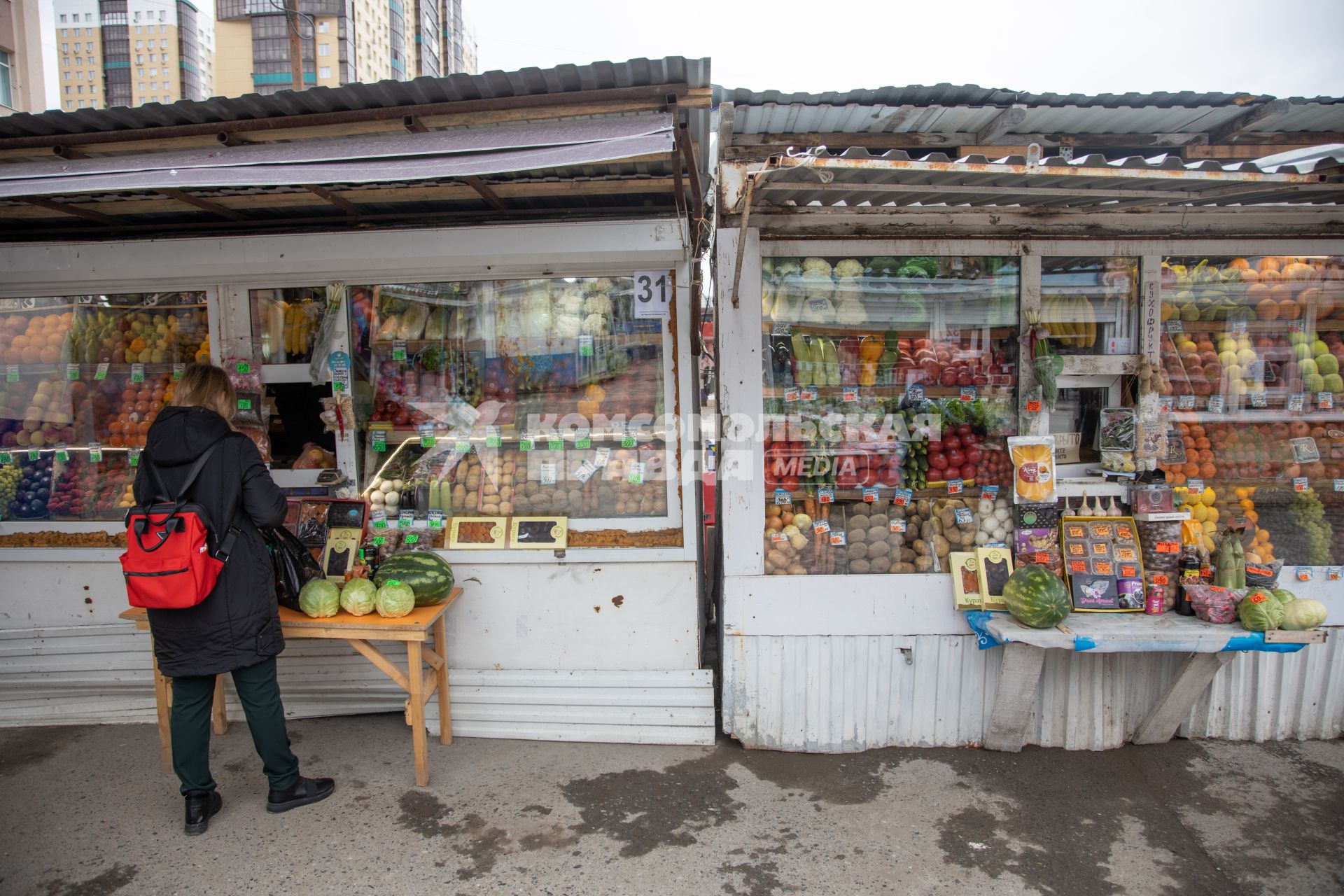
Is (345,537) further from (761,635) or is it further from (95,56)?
(95,56)

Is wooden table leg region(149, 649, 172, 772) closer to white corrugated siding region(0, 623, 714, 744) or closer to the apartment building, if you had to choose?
white corrugated siding region(0, 623, 714, 744)

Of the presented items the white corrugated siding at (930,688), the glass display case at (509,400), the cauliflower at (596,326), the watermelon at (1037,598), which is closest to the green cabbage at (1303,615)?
the white corrugated siding at (930,688)

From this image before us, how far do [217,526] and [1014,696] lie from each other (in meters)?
3.63

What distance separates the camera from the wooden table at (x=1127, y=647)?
10.3 ft

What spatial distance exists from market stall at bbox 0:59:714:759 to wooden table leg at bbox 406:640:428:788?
5 cm

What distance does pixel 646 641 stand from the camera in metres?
3.76

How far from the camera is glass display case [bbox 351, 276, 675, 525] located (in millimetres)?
3980

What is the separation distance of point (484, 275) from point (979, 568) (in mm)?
2994

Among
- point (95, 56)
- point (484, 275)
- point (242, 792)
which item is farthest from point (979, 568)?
point (95, 56)

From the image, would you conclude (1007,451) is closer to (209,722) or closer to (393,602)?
(393,602)

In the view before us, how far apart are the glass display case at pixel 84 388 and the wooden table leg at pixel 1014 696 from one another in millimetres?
4652

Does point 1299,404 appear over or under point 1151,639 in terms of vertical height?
over

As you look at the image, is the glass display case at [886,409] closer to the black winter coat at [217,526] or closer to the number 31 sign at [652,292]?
the number 31 sign at [652,292]

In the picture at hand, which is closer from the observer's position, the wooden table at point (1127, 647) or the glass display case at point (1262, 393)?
the wooden table at point (1127, 647)
